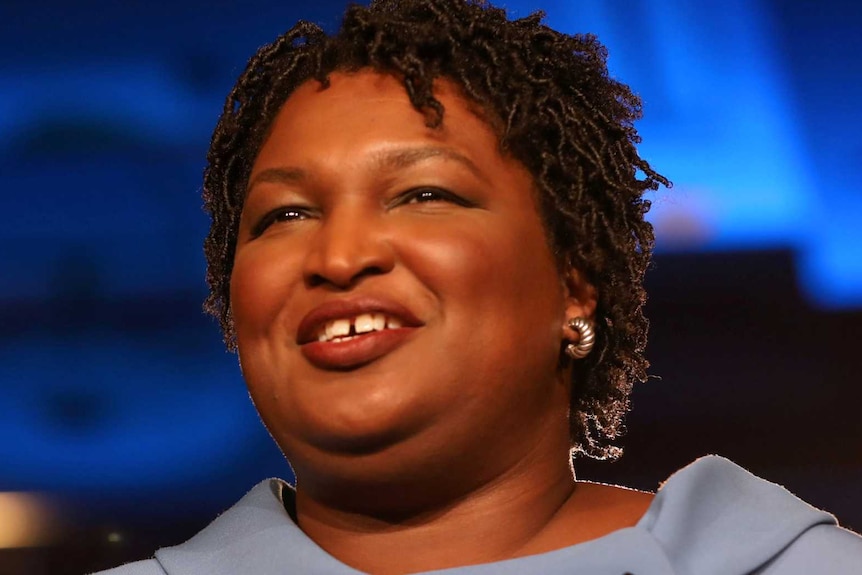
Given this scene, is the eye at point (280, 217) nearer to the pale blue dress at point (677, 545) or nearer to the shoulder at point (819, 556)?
the pale blue dress at point (677, 545)

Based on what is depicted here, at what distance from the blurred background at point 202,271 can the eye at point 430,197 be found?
2.61ft

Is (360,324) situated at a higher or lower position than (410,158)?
lower

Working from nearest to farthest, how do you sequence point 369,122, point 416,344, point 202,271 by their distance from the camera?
point 416,344 → point 369,122 → point 202,271

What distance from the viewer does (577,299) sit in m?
1.60

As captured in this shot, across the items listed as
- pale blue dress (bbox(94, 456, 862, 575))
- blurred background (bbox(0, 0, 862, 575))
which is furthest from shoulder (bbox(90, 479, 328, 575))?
blurred background (bbox(0, 0, 862, 575))

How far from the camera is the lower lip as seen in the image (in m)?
1.40

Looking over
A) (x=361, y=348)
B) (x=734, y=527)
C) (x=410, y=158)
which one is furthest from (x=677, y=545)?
(x=410, y=158)

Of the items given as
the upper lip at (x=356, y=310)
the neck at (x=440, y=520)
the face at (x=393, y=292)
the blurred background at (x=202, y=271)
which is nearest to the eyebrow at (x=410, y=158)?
the face at (x=393, y=292)

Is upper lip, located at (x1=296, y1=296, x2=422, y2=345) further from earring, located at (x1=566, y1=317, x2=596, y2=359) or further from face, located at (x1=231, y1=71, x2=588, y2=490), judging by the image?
earring, located at (x1=566, y1=317, x2=596, y2=359)

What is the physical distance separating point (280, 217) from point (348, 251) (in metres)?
0.18

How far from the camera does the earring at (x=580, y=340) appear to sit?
1573mm

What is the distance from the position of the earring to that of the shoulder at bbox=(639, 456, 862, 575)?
0.59ft

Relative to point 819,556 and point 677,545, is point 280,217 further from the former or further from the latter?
point 819,556

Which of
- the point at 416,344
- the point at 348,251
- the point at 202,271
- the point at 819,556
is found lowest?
the point at 819,556
